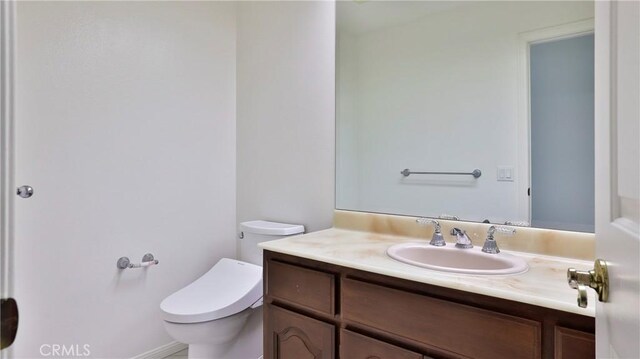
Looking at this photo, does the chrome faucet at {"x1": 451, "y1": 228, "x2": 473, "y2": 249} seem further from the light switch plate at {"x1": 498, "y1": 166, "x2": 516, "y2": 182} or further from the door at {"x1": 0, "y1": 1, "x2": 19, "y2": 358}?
the door at {"x1": 0, "y1": 1, "x2": 19, "y2": 358}

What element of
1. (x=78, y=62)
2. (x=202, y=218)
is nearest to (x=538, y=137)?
(x=202, y=218)

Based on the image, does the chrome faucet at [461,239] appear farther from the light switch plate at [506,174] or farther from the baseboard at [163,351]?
the baseboard at [163,351]

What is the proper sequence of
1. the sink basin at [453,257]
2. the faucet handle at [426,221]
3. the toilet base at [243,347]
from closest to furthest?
1. the sink basin at [453,257]
2. the faucet handle at [426,221]
3. the toilet base at [243,347]

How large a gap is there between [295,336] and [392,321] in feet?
1.44

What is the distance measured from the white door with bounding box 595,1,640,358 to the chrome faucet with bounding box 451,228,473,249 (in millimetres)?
729

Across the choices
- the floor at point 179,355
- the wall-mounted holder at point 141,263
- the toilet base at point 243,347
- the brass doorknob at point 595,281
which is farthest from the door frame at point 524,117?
the floor at point 179,355

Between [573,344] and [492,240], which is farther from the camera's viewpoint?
[492,240]

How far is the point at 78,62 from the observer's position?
166 centimetres

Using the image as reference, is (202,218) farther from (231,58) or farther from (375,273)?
(375,273)

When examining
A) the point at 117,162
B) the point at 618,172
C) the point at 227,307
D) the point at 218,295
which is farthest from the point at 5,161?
the point at 117,162

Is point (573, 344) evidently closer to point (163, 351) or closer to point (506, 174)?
point (506, 174)

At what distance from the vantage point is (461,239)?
1.33 meters

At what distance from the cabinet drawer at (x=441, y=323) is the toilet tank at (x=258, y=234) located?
71cm

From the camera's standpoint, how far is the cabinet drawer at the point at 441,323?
854 millimetres
